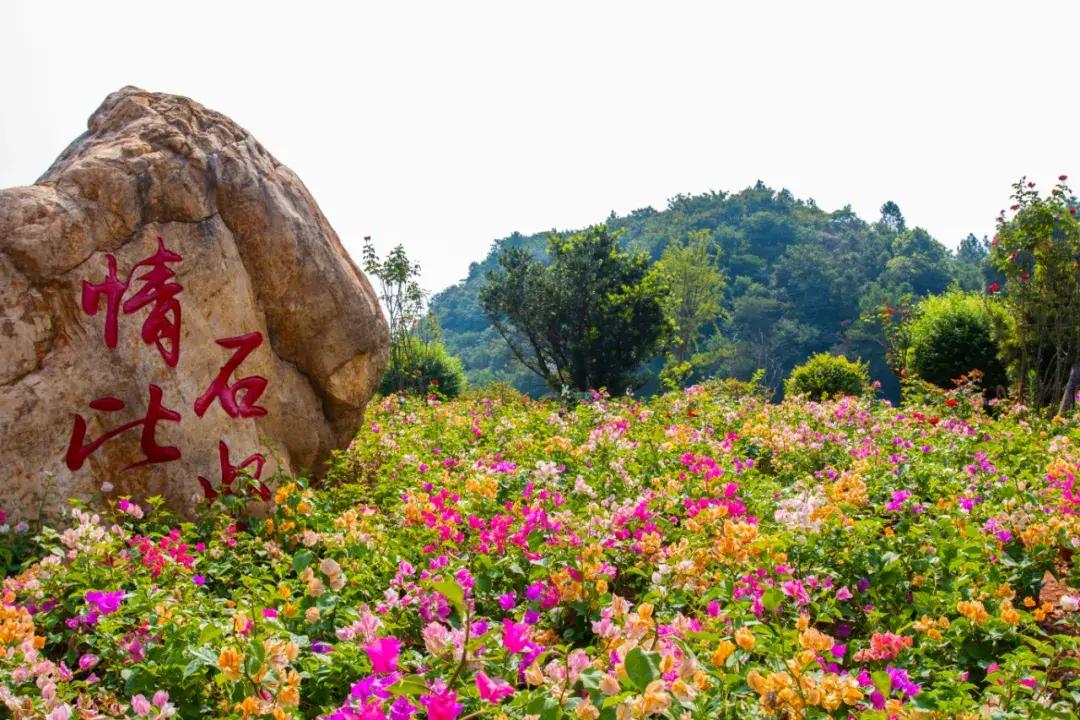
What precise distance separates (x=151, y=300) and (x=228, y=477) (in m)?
1.06

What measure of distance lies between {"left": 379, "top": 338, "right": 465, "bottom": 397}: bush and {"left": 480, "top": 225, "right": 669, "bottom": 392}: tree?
2654 millimetres

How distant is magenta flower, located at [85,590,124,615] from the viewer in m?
2.54

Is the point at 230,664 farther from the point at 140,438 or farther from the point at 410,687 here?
the point at 140,438

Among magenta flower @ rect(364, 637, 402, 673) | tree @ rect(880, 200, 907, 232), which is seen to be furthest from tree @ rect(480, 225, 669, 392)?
tree @ rect(880, 200, 907, 232)

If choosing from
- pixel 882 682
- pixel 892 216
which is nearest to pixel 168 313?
pixel 882 682

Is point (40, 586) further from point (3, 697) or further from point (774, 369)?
point (774, 369)

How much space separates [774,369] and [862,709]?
149 ft

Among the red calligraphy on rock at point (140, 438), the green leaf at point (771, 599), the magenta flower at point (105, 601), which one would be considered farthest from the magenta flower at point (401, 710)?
the red calligraphy on rock at point (140, 438)

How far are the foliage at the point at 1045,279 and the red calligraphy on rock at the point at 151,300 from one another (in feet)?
32.5

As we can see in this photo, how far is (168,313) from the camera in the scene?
14.4 ft

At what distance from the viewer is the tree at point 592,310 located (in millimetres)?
16969

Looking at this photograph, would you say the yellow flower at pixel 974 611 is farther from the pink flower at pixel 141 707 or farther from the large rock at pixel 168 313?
the large rock at pixel 168 313

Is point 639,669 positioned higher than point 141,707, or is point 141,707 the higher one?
point 639,669

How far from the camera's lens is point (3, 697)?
6.58ft
